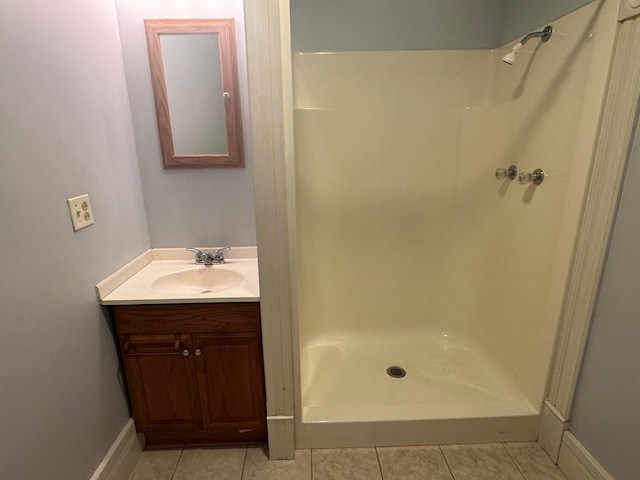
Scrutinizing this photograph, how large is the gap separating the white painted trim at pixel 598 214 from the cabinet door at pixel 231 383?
125 cm

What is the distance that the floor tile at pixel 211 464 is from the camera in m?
1.44

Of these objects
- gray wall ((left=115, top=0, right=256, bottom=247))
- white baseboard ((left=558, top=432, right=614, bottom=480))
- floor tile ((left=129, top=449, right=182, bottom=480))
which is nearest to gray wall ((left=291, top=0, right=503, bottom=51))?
gray wall ((left=115, top=0, right=256, bottom=247))

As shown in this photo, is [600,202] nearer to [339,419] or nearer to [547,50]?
[547,50]

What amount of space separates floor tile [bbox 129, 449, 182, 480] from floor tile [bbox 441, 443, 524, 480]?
119cm

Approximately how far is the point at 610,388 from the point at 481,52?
65.8 inches

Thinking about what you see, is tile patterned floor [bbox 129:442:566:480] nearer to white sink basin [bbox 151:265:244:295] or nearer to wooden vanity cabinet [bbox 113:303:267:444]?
wooden vanity cabinet [bbox 113:303:267:444]

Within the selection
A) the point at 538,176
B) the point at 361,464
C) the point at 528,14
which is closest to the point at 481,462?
the point at 361,464

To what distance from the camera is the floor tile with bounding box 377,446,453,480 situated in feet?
4.66

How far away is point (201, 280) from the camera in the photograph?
170 centimetres

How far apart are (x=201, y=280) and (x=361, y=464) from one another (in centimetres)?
110

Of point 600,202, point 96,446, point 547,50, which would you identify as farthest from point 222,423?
point 547,50

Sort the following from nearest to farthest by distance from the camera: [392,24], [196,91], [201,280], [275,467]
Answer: [275,467] → [196,91] → [201,280] → [392,24]

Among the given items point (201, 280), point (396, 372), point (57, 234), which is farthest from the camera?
point (396, 372)

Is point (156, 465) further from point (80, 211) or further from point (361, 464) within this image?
point (80, 211)
